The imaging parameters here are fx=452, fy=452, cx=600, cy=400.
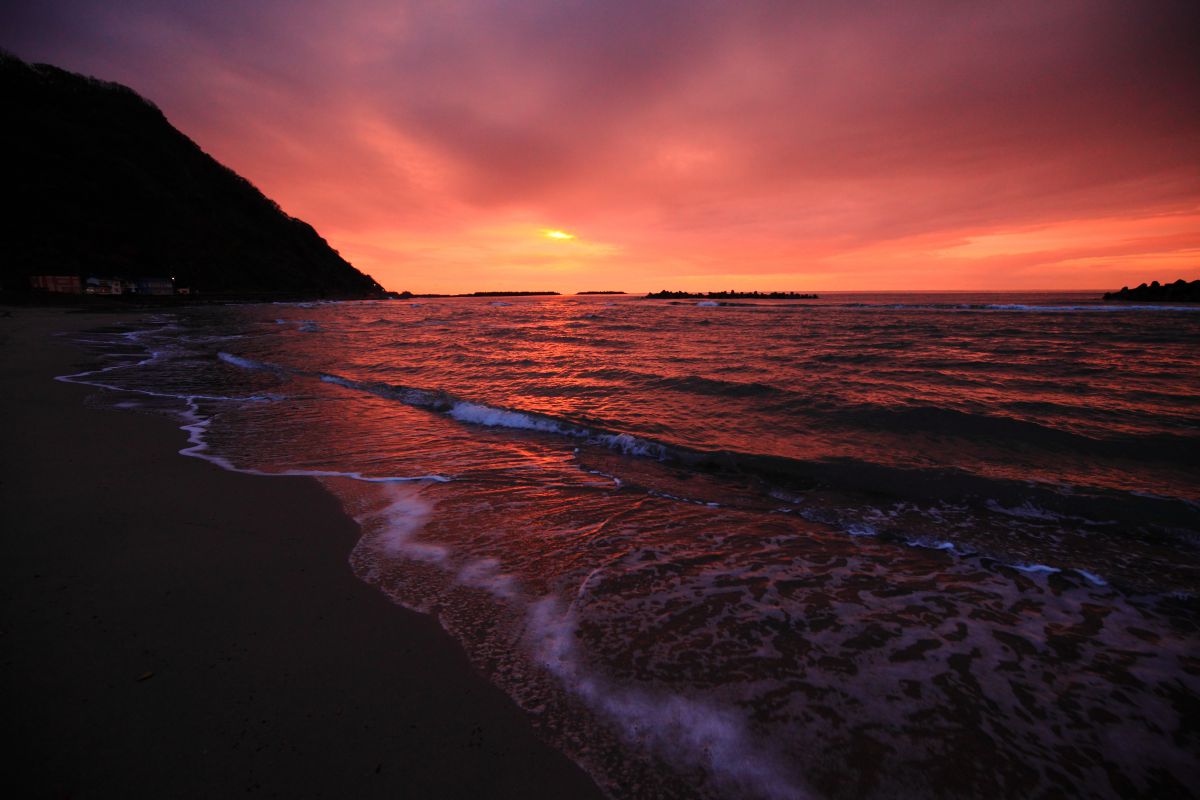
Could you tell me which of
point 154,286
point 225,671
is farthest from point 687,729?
point 154,286

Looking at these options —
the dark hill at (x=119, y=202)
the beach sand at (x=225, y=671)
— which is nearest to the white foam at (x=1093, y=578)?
the beach sand at (x=225, y=671)

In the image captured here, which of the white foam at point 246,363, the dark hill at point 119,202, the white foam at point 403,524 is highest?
the dark hill at point 119,202

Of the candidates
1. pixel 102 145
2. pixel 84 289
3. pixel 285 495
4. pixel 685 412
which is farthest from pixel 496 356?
pixel 102 145

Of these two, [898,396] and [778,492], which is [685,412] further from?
[898,396]

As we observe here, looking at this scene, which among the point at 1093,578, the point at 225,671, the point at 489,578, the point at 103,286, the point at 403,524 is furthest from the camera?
the point at 103,286

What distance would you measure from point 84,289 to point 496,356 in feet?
301

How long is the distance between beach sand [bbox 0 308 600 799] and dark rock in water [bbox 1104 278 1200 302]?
259 feet

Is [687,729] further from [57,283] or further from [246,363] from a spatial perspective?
[57,283]

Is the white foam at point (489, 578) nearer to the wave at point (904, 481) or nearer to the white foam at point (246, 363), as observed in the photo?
the wave at point (904, 481)

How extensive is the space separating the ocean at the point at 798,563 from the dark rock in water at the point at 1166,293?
62.0 m

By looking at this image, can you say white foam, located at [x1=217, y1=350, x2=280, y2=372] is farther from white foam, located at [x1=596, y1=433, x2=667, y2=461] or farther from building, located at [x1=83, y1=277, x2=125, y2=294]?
building, located at [x1=83, y1=277, x2=125, y2=294]

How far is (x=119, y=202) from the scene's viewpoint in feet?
306

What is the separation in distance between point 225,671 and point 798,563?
172 inches

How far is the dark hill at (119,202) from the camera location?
8075 cm
